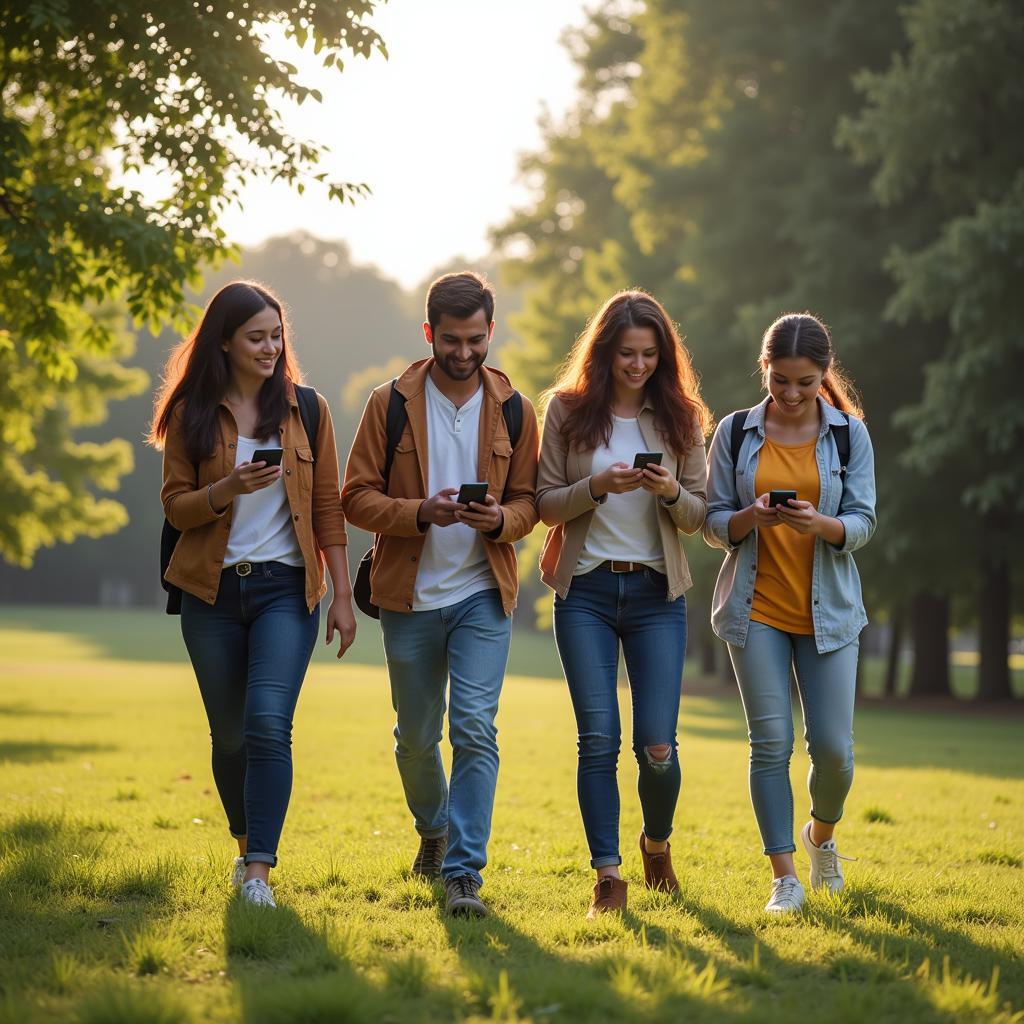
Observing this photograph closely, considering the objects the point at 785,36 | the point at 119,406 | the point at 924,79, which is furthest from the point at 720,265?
the point at 119,406

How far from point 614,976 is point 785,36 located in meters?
23.2

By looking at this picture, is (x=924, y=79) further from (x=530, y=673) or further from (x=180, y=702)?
(x=530, y=673)

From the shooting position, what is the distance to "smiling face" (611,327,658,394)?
586 cm

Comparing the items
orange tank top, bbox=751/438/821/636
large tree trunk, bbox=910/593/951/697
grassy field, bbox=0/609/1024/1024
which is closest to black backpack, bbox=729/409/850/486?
orange tank top, bbox=751/438/821/636

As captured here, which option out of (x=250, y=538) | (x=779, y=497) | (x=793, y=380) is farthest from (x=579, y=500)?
(x=250, y=538)

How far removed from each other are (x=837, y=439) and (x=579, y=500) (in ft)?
4.16

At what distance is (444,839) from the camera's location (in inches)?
250

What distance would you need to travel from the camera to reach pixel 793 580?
5957mm

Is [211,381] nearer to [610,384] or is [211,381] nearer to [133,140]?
[610,384]

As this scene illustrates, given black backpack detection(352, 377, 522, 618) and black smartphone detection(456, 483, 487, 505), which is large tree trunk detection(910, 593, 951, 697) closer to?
black backpack detection(352, 377, 522, 618)

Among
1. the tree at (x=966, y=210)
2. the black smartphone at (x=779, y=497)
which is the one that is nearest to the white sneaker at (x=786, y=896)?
the black smartphone at (x=779, y=497)

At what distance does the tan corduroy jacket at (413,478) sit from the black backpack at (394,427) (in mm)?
20

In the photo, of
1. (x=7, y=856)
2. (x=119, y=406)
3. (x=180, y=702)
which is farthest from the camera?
(x=119, y=406)

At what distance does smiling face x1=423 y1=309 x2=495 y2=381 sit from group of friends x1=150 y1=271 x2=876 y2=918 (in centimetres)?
1
